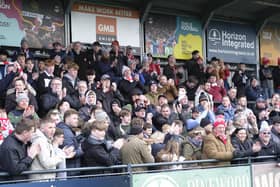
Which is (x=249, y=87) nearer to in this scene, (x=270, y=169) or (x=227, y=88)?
(x=227, y=88)

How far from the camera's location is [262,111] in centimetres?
1278

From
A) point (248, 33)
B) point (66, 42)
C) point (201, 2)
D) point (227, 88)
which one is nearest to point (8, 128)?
point (66, 42)

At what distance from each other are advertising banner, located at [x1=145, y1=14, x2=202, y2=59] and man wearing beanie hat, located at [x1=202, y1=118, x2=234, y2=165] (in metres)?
7.08

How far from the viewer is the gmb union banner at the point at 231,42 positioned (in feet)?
55.6

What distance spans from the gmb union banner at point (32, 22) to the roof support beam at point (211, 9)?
4671 mm

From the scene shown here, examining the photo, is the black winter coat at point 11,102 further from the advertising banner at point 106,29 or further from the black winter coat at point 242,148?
the advertising banner at point 106,29

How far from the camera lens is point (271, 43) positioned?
18438 millimetres

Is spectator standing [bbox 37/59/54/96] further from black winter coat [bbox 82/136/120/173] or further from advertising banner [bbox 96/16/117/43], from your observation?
advertising banner [bbox 96/16/117/43]

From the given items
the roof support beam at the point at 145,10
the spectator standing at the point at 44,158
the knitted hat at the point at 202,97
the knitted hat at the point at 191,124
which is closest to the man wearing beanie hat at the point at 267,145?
the knitted hat at the point at 191,124

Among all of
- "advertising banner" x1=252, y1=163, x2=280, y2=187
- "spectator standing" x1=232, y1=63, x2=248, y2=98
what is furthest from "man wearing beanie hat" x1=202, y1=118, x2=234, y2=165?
"spectator standing" x1=232, y1=63, x2=248, y2=98

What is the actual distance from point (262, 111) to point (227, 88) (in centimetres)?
247

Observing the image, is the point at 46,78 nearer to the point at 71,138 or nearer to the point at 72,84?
the point at 72,84

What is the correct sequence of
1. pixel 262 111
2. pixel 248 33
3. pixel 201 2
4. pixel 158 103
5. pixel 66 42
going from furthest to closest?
pixel 248 33, pixel 201 2, pixel 66 42, pixel 262 111, pixel 158 103

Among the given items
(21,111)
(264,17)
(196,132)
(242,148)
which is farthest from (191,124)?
(264,17)
